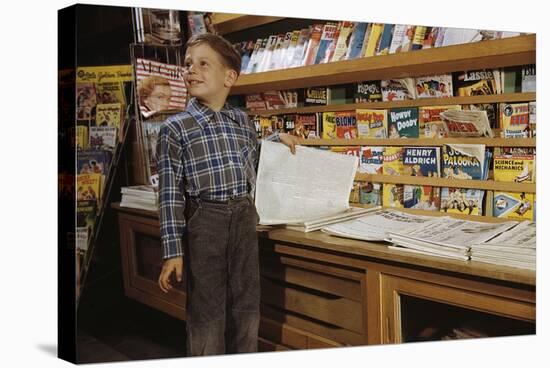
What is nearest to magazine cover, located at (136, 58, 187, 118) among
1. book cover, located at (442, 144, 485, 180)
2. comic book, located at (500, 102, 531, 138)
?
book cover, located at (442, 144, 485, 180)

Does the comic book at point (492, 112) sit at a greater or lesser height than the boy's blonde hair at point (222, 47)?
lesser

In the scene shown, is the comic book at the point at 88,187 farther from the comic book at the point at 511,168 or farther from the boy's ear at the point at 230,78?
the comic book at the point at 511,168

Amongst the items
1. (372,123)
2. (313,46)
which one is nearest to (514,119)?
(372,123)

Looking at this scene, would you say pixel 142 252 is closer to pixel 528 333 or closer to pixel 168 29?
pixel 168 29

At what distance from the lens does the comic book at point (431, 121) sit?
229 centimetres

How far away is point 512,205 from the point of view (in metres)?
2.30

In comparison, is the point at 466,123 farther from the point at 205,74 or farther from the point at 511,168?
the point at 205,74

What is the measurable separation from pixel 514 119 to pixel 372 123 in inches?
16.1

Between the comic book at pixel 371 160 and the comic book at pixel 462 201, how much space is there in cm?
21

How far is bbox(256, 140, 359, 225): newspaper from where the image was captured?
6.96ft

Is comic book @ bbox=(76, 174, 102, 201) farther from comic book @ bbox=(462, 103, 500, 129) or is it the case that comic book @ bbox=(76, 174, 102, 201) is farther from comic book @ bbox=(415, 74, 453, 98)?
comic book @ bbox=(462, 103, 500, 129)

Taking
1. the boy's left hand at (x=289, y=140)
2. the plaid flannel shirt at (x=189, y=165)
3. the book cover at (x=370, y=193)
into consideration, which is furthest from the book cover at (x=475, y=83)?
the plaid flannel shirt at (x=189, y=165)

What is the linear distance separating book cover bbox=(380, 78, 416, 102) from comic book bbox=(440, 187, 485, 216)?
30 cm

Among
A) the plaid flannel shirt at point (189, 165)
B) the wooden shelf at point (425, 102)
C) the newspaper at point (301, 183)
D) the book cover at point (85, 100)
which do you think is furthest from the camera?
the wooden shelf at point (425, 102)
